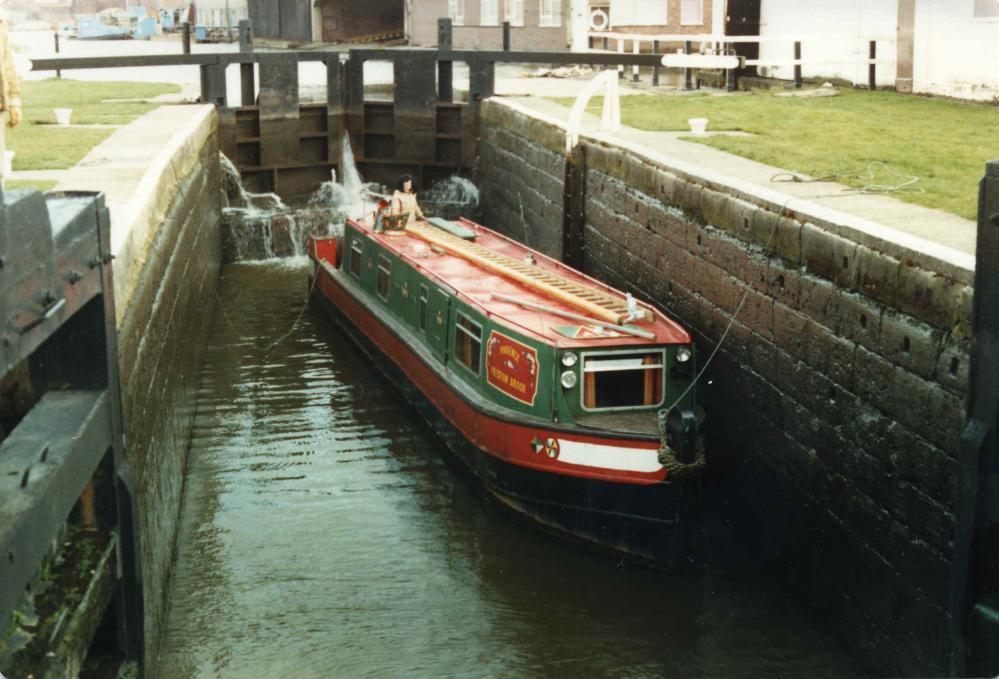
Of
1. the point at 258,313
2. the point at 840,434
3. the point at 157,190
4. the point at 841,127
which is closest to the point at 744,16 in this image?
the point at 841,127

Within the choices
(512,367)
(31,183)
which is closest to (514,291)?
(512,367)

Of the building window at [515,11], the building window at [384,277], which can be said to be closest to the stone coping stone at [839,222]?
the building window at [384,277]

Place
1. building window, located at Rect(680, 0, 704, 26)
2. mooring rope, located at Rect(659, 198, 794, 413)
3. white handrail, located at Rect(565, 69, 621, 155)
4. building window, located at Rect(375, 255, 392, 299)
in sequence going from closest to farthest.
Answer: mooring rope, located at Rect(659, 198, 794, 413) < building window, located at Rect(375, 255, 392, 299) < white handrail, located at Rect(565, 69, 621, 155) < building window, located at Rect(680, 0, 704, 26)

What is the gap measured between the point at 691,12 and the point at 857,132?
617 inches

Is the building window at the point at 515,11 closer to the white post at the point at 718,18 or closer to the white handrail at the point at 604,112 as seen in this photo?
the white post at the point at 718,18

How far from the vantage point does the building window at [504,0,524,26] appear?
42.0 m

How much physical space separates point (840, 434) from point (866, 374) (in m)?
0.53

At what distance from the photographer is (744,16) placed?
27.1 meters

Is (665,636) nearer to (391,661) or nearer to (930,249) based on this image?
(391,661)

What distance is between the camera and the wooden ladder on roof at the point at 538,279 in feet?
37.5

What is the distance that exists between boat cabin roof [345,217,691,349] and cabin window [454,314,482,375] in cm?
22

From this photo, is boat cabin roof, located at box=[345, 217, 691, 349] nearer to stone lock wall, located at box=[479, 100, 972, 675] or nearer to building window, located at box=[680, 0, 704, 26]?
stone lock wall, located at box=[479, 100, 972, 675]

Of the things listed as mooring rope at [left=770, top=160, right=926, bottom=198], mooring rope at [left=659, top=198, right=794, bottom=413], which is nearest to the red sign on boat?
mooring rope at [left=659, top=198, right=794, bottom=413]

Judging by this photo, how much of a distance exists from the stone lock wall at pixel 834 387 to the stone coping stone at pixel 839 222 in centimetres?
2
